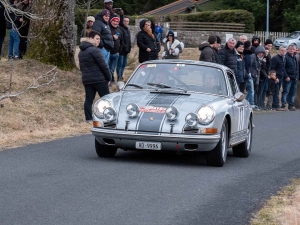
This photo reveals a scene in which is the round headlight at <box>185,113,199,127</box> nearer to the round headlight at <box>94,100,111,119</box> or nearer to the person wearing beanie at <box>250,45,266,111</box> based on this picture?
the round headlight at <box>94,100,111,119</box>

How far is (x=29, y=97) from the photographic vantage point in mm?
18641

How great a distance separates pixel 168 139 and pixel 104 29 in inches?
338

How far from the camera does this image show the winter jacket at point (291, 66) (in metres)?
24.9

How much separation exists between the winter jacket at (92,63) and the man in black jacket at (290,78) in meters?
10.7

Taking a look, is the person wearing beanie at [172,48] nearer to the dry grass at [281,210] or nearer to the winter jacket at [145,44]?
the winter jacket at [145,44]

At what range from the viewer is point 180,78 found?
473 inches

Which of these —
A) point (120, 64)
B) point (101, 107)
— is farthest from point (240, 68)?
point (101, 107)

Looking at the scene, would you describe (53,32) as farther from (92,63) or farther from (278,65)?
(278,65)

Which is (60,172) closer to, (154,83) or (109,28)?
(154,83)

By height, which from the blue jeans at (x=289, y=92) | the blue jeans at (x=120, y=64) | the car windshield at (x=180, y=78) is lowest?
the blue jeans at (x=289, y=92)

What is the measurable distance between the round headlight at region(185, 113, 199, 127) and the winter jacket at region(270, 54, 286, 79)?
14340mm

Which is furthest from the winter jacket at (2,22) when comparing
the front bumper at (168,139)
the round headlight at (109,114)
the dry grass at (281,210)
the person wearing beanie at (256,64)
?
the dry grass at (281,210)

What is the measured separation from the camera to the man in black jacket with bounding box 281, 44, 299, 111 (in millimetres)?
24848

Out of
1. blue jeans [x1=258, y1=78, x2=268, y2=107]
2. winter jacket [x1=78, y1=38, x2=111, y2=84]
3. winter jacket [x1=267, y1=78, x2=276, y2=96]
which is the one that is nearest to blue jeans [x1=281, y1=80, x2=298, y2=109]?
winter jacket [x1=267, y1=78, x2=276, y2=96]
